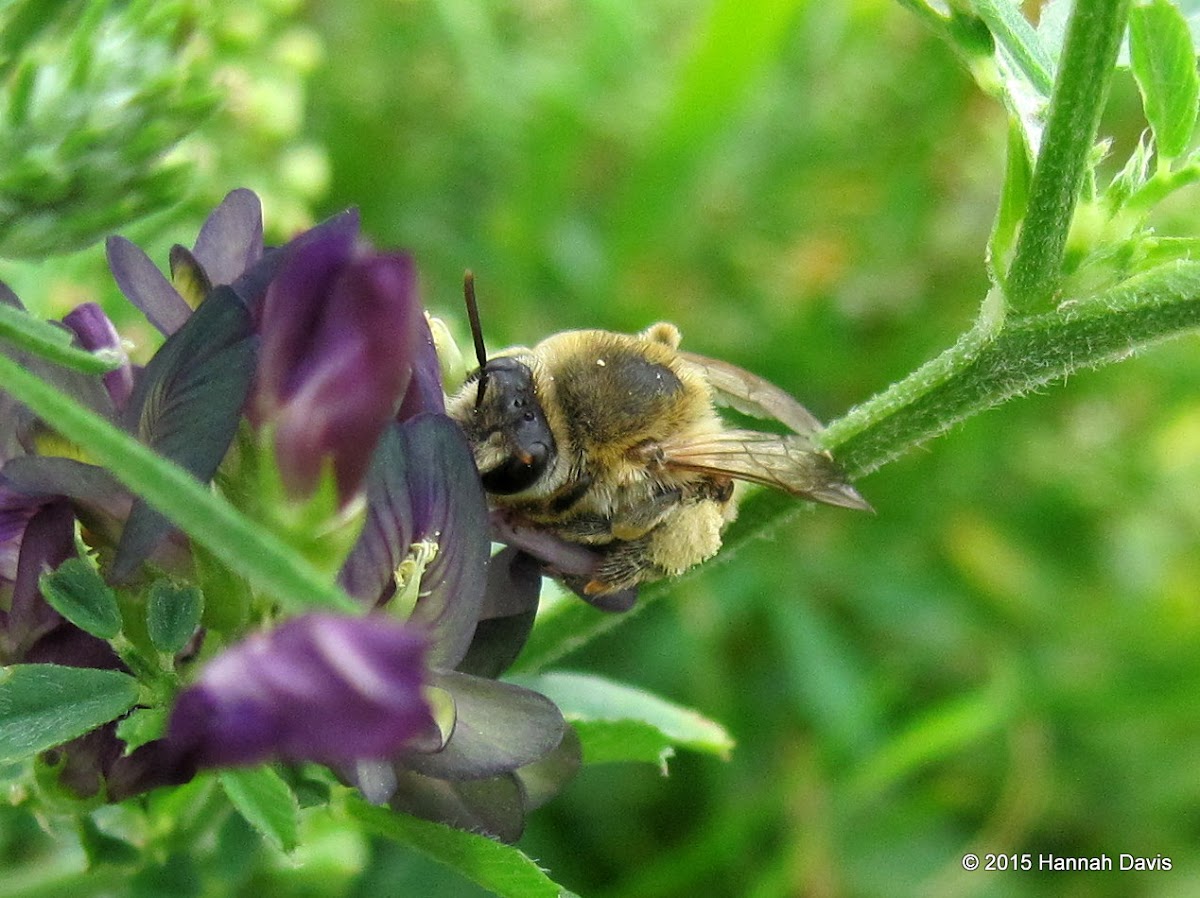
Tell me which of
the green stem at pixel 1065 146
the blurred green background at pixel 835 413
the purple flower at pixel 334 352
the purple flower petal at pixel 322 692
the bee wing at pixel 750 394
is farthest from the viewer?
the blurred green background at pixel 835 413

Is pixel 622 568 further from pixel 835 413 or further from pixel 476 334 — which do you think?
pixel 835 413

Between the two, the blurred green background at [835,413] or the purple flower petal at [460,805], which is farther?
the blurred green background at [835,413]

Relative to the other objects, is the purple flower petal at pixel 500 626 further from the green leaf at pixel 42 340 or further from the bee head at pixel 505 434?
the green leaf at pixel 42 340

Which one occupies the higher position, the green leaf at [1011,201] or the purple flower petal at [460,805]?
the green leaf at [1011,201]

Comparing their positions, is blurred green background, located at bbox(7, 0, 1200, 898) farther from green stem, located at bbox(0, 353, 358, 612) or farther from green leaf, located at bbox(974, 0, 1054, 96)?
green stem, located at bbox(0, 353, 358, 612)

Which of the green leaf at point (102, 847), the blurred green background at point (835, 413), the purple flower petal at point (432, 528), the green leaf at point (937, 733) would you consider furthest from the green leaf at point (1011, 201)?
the blurred green background at point (835, 413)

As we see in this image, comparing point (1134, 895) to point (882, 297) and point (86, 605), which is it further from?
point (86, 605)

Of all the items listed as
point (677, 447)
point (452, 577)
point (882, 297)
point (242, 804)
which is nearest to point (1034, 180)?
point (677, 447)

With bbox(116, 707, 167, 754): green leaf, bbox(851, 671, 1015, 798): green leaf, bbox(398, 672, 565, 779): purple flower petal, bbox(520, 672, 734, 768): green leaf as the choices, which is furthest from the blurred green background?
bbox(116, 707, 167, 754): green leaf
